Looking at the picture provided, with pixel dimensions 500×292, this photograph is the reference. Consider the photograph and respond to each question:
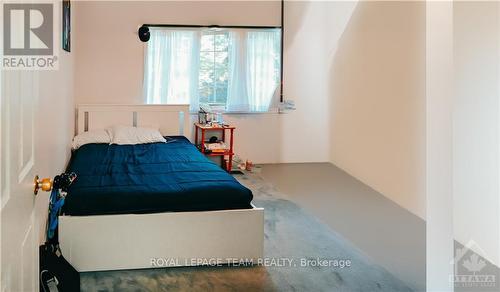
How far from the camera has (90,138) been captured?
4.95 metres

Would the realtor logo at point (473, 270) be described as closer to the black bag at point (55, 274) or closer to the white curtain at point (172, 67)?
the black bag at point (55, 274)

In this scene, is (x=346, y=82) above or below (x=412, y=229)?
above

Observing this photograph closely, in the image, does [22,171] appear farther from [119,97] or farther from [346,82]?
[346,82]

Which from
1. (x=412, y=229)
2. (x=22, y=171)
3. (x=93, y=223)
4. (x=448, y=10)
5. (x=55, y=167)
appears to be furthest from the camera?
(x=412, y=229)

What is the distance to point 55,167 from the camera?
3.40 m

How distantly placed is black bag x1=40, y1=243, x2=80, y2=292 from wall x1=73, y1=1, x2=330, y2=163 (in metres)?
3.69

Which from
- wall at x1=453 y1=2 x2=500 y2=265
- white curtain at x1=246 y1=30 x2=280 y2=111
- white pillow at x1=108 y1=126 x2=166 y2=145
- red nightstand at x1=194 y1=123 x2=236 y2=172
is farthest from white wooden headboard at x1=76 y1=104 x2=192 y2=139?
wall at x1=453 y1=2 x2=500 y2=265

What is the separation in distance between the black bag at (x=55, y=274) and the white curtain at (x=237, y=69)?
3.97 meters

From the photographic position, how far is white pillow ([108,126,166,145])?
4.98 m

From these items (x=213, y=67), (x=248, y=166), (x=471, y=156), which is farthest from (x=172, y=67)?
(x=471, y=156)

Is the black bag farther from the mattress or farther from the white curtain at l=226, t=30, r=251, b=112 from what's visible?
the white curtain at l=226, t=30, r=251, b=112

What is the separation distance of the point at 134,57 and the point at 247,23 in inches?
61.8

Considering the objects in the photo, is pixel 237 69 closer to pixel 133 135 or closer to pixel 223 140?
pixel 223 140

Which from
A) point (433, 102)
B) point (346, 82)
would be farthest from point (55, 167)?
point (346, 82)
